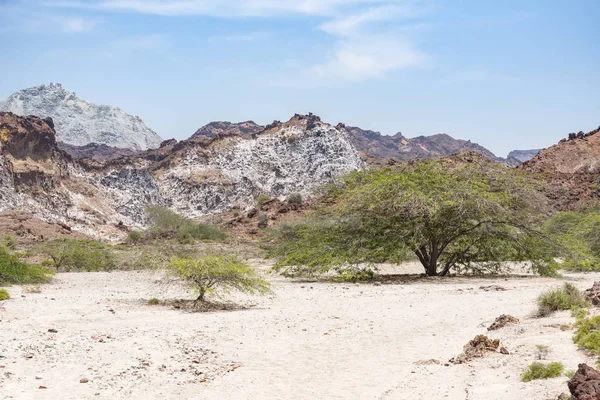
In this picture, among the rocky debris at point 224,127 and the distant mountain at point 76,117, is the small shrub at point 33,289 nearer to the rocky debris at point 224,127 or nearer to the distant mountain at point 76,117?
the rocky debris at point 224,127

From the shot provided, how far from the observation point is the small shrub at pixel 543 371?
21.1 feet

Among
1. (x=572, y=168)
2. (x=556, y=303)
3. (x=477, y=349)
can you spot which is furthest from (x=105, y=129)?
(x=477, y=349)

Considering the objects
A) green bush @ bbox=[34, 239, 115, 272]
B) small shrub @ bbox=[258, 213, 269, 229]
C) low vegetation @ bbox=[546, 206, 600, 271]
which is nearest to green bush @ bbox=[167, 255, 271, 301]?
low vegetation @ bbox=[546, 206, 600, 271]

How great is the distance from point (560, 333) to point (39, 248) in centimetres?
2399

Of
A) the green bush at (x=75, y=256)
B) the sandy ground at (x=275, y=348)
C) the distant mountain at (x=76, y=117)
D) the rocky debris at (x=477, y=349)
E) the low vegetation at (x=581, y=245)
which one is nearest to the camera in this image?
the sandy ground at (x=275, y=348)

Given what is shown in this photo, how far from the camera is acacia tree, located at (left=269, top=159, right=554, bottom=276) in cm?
1917

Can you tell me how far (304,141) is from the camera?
249 ft

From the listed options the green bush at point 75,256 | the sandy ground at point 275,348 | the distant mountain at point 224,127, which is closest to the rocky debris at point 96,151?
the distant mountain at point 224,127

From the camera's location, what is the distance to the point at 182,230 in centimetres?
4819

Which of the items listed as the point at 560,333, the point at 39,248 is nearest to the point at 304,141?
the point at 39,248

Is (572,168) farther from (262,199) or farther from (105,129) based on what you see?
(105,129)

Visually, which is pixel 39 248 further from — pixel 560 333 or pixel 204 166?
pixel 204 166

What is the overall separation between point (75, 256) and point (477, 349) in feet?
74.4

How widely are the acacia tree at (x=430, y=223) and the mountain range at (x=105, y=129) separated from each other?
411 ft
